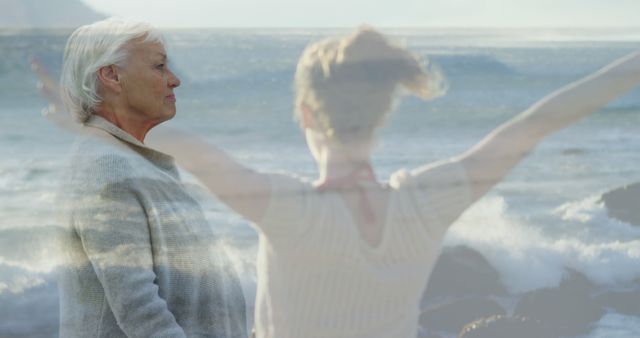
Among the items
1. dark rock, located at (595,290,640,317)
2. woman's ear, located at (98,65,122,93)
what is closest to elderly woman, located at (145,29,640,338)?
woman's ear, located at (98,65,122,93)

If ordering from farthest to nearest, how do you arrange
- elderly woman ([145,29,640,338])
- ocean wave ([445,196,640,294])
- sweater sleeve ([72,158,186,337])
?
ocean wave ([445,196,640,294]), elderly woman ([145,29,640,338]), sweater sleeve ([72,158,186,337])

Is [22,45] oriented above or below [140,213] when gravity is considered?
above

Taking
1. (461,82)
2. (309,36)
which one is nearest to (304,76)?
(309,36)

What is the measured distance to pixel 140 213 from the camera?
143 cm

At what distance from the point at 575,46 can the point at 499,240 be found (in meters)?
0.38

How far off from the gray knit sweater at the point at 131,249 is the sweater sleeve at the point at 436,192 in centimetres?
36

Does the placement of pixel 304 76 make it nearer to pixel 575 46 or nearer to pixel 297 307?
pixel 297 307

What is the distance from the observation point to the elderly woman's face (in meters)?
1.43

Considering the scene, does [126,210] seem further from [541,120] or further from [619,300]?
[619,300]

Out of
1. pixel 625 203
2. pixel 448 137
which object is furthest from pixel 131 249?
pixel 625 203

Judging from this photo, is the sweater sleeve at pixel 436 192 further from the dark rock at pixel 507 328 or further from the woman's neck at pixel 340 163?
the dark rock at pixel 507 328

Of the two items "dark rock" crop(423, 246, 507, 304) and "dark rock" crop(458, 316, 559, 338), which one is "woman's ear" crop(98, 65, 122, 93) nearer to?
"dark rock" crop(423, 246, 507, 304)

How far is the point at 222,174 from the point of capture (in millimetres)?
1524

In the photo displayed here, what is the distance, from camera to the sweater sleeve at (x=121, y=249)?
1.37 metres
